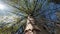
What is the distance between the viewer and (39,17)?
3.46 feet

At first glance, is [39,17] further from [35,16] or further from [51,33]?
[51,33]

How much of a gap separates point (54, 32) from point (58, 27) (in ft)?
0.18

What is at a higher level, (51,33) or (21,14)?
(21,14)

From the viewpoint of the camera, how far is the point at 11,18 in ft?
3.12

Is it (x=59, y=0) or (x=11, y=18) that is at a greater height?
(x=59, y=0)

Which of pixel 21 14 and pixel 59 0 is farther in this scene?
pixel 59 0

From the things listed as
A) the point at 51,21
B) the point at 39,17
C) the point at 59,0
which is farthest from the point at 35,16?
the point at 59,0

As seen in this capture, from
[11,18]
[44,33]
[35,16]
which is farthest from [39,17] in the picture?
[11,18]

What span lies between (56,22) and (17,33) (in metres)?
0.34

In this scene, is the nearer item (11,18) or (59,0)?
(11,18)

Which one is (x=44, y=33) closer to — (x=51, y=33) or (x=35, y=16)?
(x=51, y=33)

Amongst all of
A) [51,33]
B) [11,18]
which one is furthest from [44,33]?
[11,18]

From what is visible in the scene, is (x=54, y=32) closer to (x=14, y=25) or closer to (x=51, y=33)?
(x=51, y=33)

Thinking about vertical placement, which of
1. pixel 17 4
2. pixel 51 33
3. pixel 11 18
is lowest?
pixel 51 33
